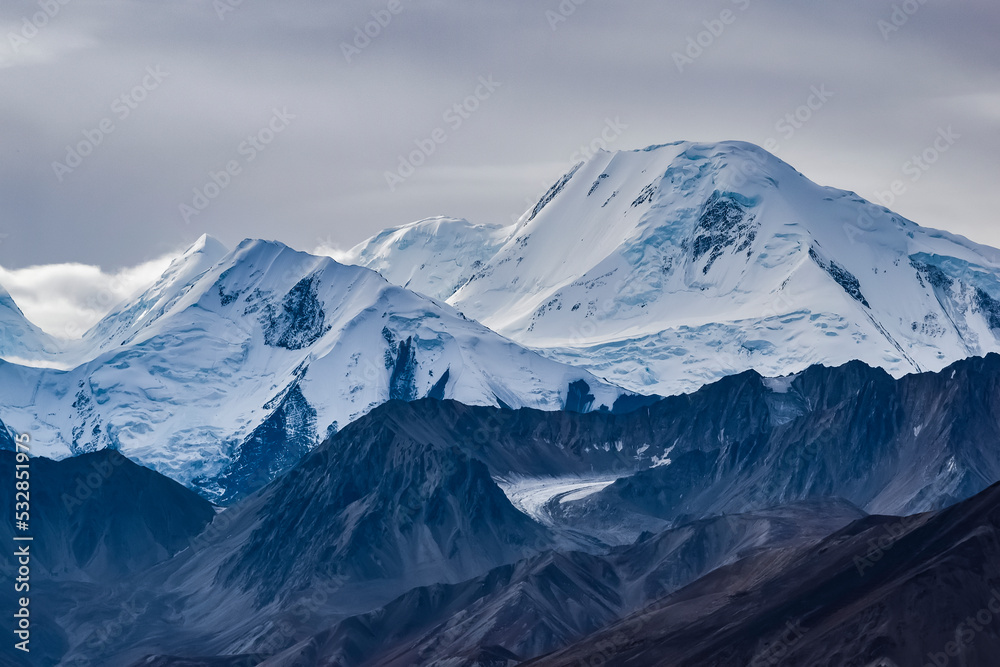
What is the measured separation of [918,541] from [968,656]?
25.3 m

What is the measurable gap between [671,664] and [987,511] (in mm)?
34806

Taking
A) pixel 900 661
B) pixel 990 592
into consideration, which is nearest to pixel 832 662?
pixel 900 661

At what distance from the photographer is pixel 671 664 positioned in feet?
648

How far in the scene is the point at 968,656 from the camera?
176 metres

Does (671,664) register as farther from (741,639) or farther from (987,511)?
(987,511)

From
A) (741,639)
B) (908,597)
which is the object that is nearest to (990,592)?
(908,597)

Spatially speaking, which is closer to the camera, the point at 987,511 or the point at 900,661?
the point at 900,661

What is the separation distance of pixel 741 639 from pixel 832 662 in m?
16.0

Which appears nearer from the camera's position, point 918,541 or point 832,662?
point 832,662

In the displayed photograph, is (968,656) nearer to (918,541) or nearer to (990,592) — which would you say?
(990,592)

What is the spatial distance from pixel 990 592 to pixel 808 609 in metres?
19.0

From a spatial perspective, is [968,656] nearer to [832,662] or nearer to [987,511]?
[832,662]

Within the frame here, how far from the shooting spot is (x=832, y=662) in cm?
17900

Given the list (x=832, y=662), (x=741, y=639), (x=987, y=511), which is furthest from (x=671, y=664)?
(x=987, y=511)
